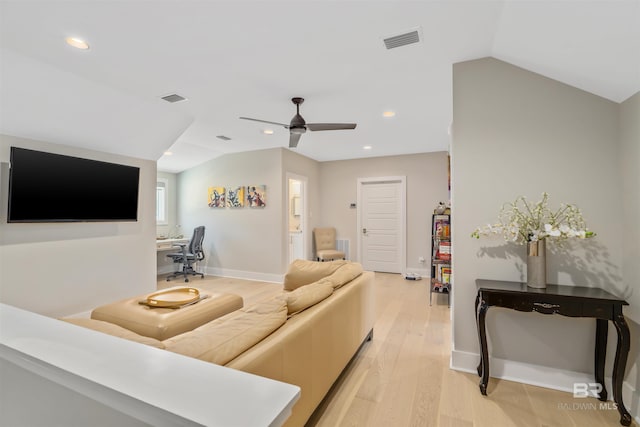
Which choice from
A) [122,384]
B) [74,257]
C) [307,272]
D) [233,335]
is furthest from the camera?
[74,257]

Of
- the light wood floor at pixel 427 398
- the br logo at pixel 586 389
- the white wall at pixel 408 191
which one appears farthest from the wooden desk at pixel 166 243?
the br logo at pixel 586 389

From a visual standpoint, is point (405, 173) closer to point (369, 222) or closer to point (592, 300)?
point (369, 222)

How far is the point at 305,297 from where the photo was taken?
186cm

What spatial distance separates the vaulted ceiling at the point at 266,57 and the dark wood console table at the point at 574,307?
141 centimetres

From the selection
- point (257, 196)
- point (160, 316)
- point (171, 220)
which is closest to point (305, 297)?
point (160, 316)

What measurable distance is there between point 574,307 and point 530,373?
0.71m

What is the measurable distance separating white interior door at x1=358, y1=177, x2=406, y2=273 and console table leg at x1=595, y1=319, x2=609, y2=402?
157 inches

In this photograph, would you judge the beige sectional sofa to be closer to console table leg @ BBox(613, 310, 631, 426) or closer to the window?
console table leg @ BBox(613, 310, 631, 426)

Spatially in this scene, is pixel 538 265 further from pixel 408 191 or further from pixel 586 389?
pixel 408 191

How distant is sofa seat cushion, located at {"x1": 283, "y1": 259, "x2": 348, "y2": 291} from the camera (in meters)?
2.93

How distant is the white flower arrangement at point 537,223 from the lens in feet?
6.79

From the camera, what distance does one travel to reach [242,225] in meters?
5.83

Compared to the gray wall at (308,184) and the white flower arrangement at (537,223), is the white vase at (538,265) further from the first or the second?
the gray wall at (308,184)

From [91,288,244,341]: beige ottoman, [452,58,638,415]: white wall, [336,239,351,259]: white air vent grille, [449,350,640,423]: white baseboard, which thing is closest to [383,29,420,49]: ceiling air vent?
[452,58,638,415]: white wall
